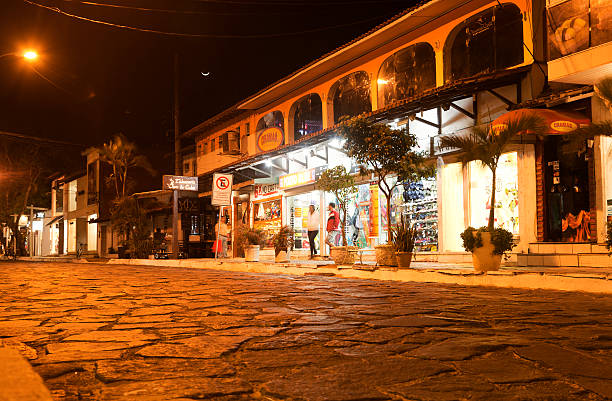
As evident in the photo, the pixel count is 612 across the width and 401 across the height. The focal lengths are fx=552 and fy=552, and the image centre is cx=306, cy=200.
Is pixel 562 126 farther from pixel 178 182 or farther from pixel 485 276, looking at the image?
pixel 178 182

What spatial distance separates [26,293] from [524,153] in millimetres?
12075

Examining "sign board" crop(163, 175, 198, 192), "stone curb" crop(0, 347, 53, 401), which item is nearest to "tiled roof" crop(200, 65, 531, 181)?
"sign board" crop(163, 175, 198, 192)

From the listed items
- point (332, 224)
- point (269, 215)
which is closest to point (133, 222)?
point (269, 215)

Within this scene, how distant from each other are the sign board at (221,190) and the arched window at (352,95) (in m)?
4.77

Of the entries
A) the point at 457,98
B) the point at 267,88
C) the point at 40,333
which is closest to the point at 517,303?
the point at 40,333

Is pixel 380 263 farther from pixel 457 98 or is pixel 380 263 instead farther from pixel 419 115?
pixel 419 115

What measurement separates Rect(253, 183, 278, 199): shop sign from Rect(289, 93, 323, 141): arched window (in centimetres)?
296

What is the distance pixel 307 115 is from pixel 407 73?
6.34 metres

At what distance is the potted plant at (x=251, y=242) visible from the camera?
58.4 ft

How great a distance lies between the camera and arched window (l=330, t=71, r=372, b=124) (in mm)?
19927

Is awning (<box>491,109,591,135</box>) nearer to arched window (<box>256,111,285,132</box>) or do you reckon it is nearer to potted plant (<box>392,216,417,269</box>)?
potted plant (<box>392,216,417,269</box>)

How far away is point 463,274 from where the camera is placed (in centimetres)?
1015

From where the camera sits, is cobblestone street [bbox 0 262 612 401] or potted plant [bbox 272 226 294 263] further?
potted plant [bbox 272 226 294 263]

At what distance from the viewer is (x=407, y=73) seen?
712 inches
